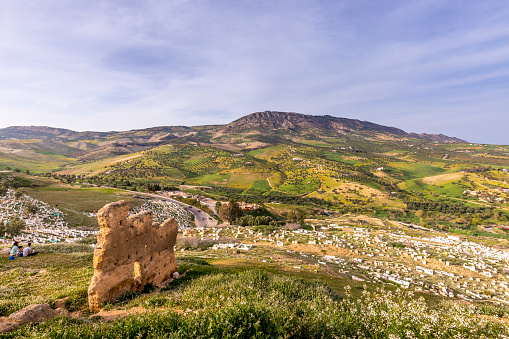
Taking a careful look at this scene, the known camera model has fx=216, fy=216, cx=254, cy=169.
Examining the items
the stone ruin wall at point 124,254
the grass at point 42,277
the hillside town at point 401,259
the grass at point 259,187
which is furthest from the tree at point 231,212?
the grass at point 259,187

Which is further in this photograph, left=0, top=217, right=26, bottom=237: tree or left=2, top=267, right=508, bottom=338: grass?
left=0, top=217, right=26, bottom=237: tree

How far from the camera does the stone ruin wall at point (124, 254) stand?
14.8m

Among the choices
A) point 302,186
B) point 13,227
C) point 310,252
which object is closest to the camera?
point 13,227

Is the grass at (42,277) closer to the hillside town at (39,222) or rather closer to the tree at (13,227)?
the tree at (13,227)

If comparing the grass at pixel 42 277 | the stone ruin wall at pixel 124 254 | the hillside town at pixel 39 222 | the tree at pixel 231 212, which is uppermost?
the stone ruin wall at pixel 124 254

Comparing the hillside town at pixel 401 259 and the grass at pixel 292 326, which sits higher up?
the grass at pixel 292 326

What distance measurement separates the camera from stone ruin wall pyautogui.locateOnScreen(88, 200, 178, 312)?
1479 cm

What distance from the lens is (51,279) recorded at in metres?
18.7

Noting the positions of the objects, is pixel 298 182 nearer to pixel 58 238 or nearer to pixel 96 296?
pixel 58 238

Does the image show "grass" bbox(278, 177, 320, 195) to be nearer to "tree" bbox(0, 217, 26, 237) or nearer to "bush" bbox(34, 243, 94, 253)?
"bush" bbox(34, 243, 94, 253)

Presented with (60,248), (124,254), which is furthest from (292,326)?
(60,248)

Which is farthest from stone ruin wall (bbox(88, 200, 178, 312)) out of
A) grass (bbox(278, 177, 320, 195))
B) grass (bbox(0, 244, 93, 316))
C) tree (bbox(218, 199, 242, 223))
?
grass (bbox(278, 177, 320, 195))

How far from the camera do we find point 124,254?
1627 cm

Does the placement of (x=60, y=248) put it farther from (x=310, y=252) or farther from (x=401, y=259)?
(x=401, y=259)
